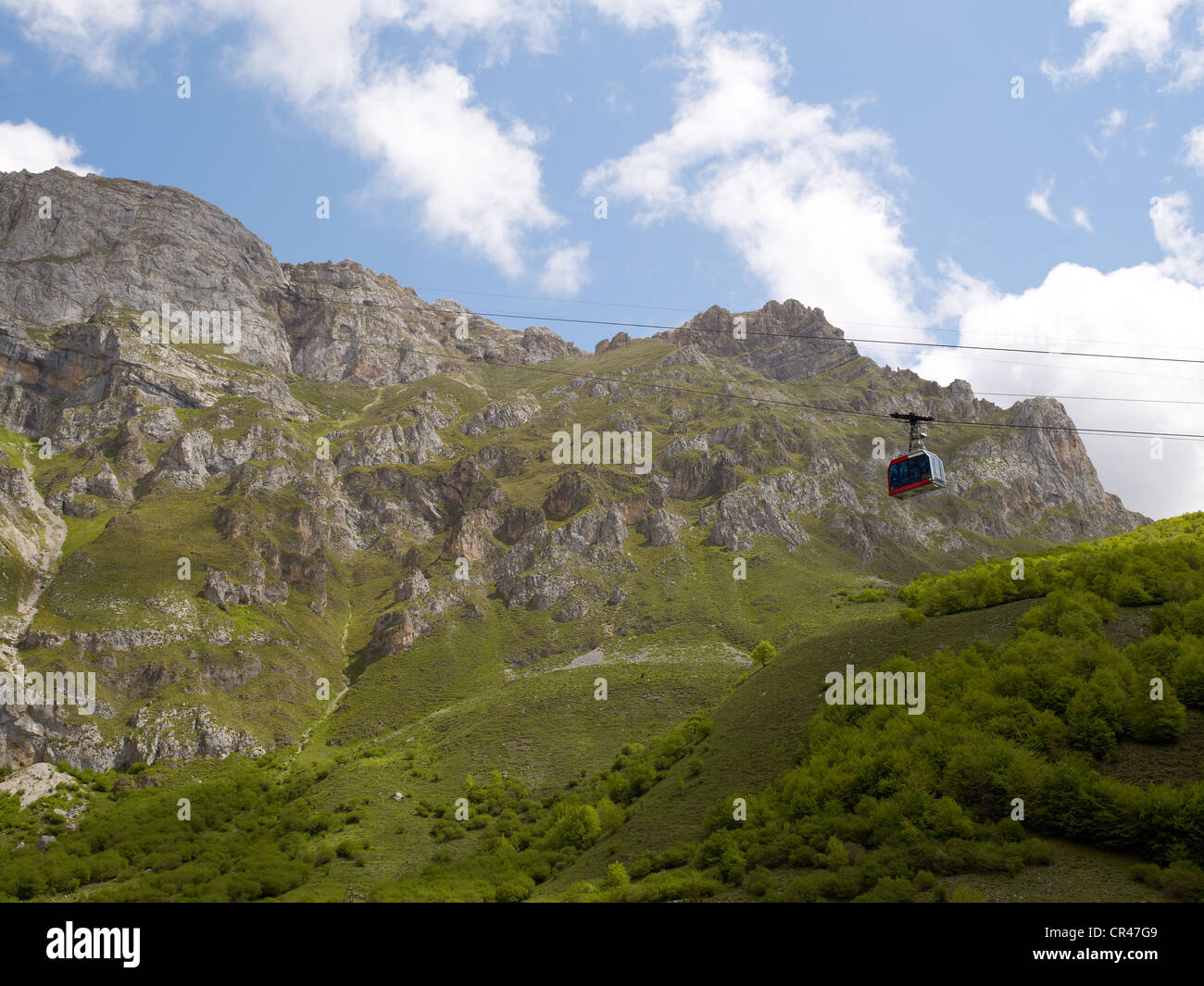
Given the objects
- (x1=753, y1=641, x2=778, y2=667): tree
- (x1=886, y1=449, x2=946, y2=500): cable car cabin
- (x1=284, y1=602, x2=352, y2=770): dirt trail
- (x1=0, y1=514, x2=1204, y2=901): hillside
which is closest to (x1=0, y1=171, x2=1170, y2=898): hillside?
(x1=284, y1=602, x2=352, y2=770): dirt trail

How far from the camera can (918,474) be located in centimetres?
3164

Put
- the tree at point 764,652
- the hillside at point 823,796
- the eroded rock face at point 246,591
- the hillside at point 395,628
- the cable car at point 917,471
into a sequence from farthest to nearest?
the eroded rock face at point 246,591 → the tree at point 764,652 → the hillside at point 395,628 → the cable car at point 917,471 → the hillside at point 823,796

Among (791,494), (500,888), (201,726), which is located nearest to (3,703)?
(201,726)

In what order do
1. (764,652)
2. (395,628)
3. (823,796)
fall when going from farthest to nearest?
(395,628)
(764,652)
(823,796)

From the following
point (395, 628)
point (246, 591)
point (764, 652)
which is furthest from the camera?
point (395, 628)

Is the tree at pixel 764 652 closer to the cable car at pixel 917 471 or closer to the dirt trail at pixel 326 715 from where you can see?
the cable car at pixel 917 471

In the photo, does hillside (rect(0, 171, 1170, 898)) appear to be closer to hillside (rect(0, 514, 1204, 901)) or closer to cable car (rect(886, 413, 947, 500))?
hillside (rect(0, 514, 1204, 901))

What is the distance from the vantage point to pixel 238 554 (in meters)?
150

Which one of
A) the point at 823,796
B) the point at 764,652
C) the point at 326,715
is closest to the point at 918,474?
the point at 823,796

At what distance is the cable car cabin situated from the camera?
3139 centimetres

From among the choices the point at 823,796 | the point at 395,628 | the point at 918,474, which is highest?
the point at 918,474

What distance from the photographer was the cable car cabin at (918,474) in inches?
1236

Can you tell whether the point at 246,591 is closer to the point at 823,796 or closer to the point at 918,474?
the point at 823,796

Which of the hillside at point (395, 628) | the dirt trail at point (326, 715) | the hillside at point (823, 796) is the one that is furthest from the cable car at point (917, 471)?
the dirt trail at point (326, 715)
